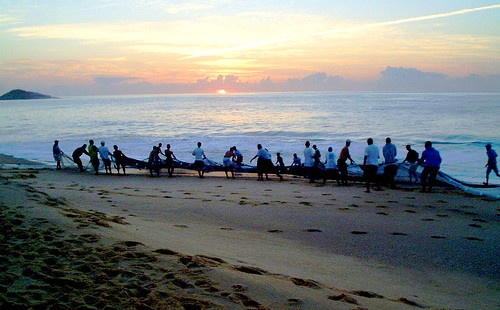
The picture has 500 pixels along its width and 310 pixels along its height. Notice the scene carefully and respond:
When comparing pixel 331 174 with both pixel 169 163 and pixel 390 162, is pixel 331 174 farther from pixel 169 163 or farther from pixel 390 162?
pixel 169 163

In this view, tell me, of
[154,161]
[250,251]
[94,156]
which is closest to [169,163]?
[154,161]

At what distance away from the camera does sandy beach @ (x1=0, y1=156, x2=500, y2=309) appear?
443 cm

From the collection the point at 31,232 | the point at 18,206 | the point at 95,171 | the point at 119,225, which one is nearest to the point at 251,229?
the point at 119,225

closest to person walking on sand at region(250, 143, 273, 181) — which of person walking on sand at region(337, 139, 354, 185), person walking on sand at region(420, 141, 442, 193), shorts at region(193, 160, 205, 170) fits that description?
shorts at region(193, 160, 205, 170)

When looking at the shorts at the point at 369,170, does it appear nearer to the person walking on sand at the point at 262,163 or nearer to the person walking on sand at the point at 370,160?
the person walking on sand at the point at 370,160

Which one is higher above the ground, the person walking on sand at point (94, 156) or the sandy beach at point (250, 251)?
the person walking on sand at point (94, 156)

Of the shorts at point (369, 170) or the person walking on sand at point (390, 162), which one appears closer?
the shorts at point (369, 170)

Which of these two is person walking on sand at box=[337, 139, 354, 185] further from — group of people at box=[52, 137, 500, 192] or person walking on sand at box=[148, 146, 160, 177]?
person walking on sand at box=[148, 146, 160, 177]

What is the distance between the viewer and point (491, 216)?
1009cm

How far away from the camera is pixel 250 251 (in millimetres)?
6723

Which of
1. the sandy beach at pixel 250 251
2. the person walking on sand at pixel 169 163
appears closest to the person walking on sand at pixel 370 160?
the sandy beach at pixel 250 251

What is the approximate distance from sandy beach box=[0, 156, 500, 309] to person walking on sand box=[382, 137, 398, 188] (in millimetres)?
2144

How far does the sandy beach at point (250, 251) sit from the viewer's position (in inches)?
174

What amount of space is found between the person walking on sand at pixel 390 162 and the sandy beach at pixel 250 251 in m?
2.14
